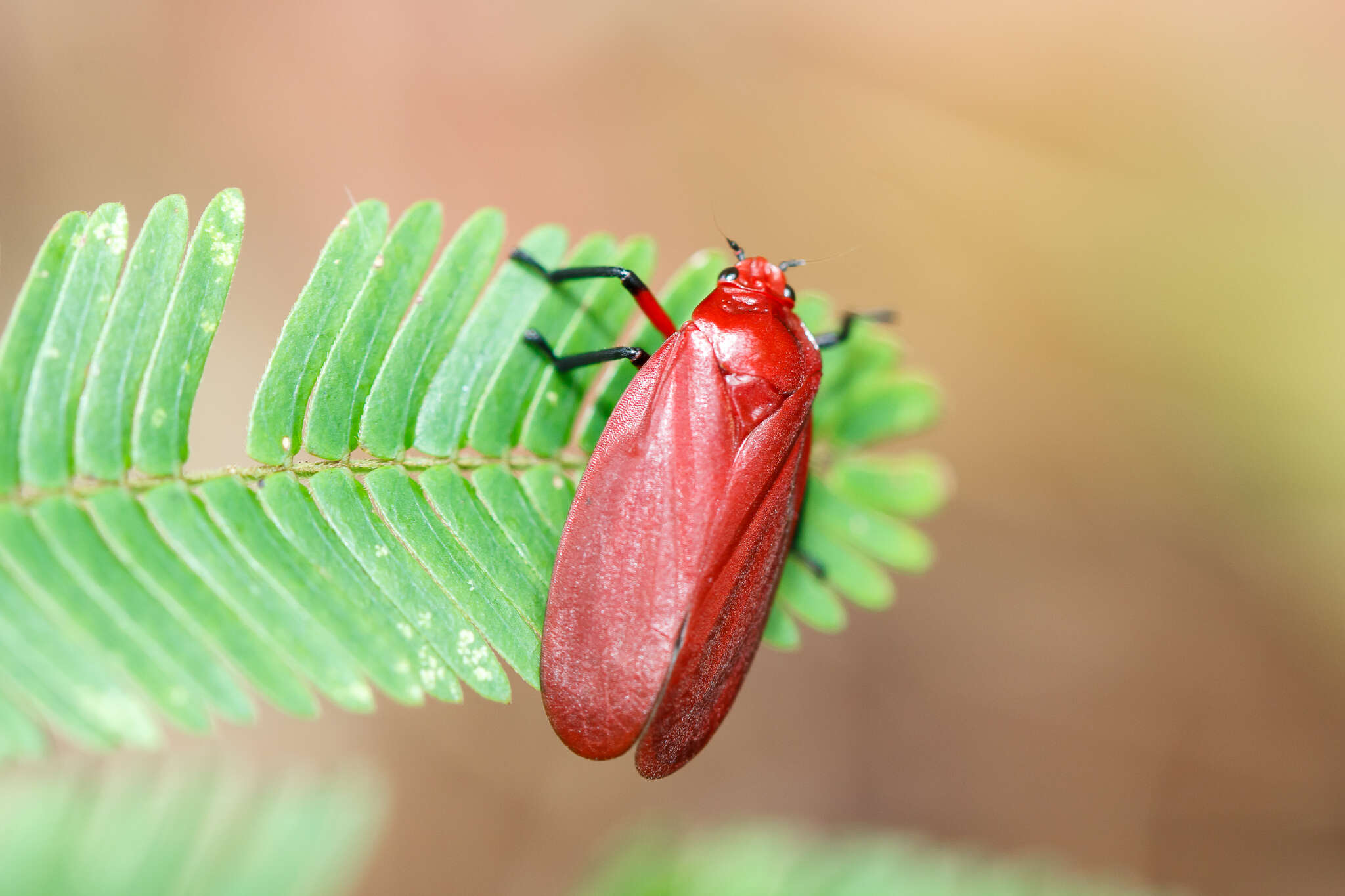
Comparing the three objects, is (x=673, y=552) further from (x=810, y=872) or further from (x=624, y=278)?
(x=810, y=872)

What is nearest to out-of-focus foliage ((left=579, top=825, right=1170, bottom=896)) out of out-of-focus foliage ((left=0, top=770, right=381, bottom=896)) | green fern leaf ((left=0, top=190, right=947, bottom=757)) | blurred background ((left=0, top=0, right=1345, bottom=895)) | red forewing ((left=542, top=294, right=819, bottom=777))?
out-of-focus foliage ((left=0, top=770, right=381, bottom=896))

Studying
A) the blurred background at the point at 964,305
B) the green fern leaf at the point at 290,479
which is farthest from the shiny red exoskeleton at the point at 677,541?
the blurred background at the point at 964,305

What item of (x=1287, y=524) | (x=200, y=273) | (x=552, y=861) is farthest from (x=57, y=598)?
(x=1287, y=524)

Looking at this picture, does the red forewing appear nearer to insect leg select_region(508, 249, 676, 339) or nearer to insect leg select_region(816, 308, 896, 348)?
insect leg select_region(508, 249, 676, 339)

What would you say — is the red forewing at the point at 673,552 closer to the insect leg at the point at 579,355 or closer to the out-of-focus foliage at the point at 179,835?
the insect leg at the point at 579,355

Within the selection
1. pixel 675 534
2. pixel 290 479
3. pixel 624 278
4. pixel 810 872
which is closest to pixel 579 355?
pixel 624 278
